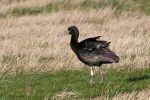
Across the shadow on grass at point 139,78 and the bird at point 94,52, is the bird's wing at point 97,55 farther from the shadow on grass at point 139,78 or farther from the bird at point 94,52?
the shadow on grass at point 139,78

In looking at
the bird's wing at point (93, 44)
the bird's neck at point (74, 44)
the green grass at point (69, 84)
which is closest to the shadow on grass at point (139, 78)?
the green grass at point (69, 84)

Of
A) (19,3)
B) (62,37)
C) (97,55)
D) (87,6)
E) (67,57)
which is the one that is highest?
(19,3)

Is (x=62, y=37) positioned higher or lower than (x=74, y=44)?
lower

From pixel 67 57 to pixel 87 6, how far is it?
58.5 ft

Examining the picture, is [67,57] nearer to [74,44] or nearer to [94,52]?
[74,44]

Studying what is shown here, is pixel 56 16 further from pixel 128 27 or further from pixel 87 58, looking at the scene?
pixel 87 58

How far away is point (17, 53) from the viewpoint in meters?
16.1

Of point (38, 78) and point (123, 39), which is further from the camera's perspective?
point (123, 39)

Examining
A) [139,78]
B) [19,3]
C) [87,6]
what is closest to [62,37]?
[139,78]

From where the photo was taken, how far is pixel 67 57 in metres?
15.2

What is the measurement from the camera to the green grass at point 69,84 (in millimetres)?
10938

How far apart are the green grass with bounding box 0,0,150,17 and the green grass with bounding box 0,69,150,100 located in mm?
17297

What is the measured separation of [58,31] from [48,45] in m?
4.77

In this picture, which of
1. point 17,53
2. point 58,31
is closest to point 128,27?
point 58,31
